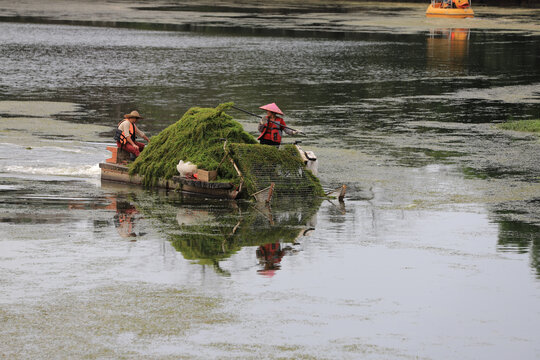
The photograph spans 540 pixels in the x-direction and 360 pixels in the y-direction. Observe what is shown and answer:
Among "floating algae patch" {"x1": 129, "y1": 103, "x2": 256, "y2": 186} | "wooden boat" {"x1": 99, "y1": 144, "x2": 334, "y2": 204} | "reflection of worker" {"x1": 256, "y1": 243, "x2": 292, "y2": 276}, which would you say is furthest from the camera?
"floating algae patch" {"x1": 129, "y1": 103, "x2": 256, "y2": 186}

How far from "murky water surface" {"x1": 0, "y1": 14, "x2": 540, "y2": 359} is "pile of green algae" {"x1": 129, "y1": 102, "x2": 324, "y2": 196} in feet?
1.92

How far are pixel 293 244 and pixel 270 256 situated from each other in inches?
25.7

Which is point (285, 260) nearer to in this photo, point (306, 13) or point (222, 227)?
point (222, 227)

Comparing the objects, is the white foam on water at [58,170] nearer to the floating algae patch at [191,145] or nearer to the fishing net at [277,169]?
the floating algae patch at [191,145]

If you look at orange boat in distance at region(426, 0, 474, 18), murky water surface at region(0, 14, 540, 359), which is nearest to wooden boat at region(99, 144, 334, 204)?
murky water surface at region(0, 14, 540, 359)

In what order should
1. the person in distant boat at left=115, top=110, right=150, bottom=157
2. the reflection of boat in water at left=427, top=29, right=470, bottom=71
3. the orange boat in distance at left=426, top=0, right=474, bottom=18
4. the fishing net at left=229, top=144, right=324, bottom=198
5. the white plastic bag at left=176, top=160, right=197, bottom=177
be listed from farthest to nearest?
1. the orange boat in distance at left=426, top=0, right=474, bottom=18
2. the reflection of boat in water at left=427, top=29, right=470, bottom=71
3. the person in distant boat at left=115, top=110, right=150, bottom=157
4. the white plastic bag at left=176, top=160, right=197, bottom=177
5. the fishing net at left=229, top=144, right=324, bottom=198

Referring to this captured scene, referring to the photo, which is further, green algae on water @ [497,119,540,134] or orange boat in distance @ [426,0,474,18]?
orange boat in distance @ [426,0,474,18]

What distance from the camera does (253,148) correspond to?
1515cm

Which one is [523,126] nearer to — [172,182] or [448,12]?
[172,182]

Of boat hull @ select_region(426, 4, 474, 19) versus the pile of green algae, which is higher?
boat hull @ select_region(426, 4, 474, 19)

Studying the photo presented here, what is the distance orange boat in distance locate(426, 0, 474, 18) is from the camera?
65938mm

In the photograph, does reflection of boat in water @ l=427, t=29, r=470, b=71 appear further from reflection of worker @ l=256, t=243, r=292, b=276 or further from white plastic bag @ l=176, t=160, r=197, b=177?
A: reflection of worker @ l=256, t=243, r=292, b=276

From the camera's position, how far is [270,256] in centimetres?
1141

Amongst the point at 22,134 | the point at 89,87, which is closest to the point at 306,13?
the point at 89,87
